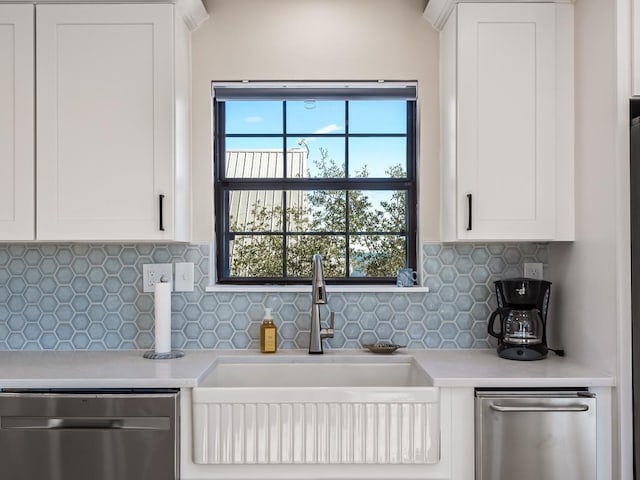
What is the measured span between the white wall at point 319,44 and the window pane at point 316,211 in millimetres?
398

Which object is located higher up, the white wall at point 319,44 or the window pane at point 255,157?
the white wall at point 319,44

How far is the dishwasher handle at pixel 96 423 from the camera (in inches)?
78.2

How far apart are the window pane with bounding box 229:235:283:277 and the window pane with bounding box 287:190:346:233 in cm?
12

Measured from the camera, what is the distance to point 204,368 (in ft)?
7.34

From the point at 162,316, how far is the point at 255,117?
1036mm

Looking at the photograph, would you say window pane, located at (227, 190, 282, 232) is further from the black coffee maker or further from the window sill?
the black coffee maker

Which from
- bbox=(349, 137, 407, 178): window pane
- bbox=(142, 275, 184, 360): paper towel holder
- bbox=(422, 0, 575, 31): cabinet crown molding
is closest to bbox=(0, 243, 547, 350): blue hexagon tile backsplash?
bbox=(142, 275, 184, 360): paper towel holder

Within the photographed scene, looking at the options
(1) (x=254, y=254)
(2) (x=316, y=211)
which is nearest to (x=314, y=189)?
(2) (x=316, y=211)

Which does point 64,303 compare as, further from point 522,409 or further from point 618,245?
point 618,245

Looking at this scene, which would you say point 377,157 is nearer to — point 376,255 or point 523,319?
point 376,255

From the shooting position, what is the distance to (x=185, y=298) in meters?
2.66

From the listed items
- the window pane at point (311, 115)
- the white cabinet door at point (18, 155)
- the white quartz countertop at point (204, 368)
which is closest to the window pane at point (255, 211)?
the window pane at point (311, 115)

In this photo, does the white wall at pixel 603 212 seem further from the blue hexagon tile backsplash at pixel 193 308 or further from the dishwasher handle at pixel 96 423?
the dishwasher handle at pixel 96 423

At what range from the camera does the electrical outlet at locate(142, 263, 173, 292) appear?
264 cm
